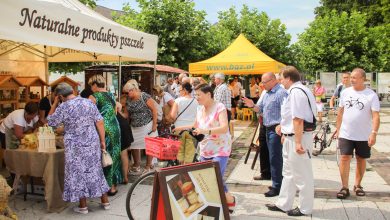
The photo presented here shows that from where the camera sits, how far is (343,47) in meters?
23.5

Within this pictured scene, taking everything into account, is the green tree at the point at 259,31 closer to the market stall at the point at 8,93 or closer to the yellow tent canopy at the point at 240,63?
the yellow tent canopy at the point at 240,63

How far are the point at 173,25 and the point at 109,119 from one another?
13079 mm

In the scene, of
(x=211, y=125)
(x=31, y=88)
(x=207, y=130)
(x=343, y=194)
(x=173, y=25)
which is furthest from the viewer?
(x=173, y=25)

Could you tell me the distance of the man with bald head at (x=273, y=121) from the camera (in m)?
5.43

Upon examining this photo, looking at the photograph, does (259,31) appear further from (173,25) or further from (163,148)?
(163,148)

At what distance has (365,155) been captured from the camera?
5.27m

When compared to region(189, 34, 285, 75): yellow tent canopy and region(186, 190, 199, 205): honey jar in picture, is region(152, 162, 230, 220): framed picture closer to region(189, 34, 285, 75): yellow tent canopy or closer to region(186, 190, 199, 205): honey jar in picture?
region(186, 190, 199, 205): honey jar in picture

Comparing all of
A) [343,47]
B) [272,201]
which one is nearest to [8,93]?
[272,201]

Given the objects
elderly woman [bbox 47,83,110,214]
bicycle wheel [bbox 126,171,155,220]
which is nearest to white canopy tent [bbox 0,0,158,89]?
elderly woman [bbox 47,83,110,214]

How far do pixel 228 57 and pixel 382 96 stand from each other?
714 inches

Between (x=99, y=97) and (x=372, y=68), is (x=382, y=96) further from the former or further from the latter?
(x=99, y=97)

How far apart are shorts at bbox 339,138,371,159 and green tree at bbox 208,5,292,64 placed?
761 inches

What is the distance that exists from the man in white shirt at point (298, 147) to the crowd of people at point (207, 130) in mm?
12

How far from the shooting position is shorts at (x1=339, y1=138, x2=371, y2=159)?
5266 millimetres
